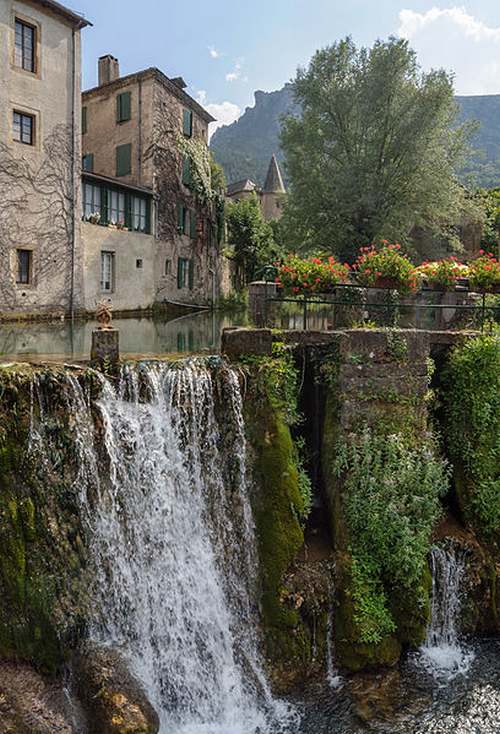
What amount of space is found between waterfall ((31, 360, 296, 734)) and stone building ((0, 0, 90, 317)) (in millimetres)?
12328

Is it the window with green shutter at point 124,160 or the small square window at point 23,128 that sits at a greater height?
the window with green shutter at point 124,160

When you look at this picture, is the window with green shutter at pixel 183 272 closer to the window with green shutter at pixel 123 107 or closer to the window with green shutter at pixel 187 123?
the window with green shutter at pixel 187 123

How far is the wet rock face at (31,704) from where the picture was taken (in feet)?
17.9

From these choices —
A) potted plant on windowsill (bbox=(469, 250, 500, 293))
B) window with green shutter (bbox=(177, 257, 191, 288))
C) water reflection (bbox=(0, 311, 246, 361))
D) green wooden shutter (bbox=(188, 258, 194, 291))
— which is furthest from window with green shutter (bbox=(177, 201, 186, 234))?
potted plant on windowsill (bbox=(469, 250, 500, 293))

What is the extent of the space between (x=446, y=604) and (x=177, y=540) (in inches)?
172

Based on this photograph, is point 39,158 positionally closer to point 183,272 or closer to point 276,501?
point 183,272

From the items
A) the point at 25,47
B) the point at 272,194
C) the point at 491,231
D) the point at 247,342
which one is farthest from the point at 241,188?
the point at 247,342

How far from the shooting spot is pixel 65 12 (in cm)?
1845

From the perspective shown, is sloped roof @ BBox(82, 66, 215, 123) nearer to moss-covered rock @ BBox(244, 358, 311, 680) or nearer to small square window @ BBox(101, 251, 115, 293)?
small square window @ BBox(101, 251, 115, 293)

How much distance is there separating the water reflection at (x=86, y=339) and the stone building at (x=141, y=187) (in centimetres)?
487

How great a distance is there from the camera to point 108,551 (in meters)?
6.80

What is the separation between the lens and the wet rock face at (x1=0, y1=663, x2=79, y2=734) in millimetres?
5461

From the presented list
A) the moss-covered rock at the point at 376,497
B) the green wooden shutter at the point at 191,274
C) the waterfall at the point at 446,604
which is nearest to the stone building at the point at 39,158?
the green wooden shutter at the point at 191,274

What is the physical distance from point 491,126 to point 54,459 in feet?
608
